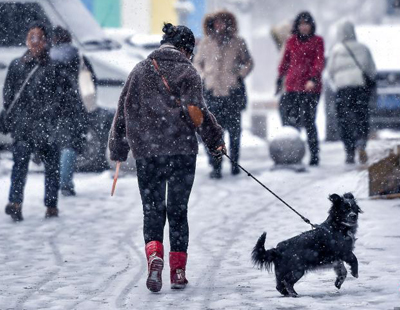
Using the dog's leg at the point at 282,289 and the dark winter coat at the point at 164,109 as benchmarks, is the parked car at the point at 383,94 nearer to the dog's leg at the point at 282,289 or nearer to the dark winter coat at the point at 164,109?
the dark winter coat at the point at 164,109

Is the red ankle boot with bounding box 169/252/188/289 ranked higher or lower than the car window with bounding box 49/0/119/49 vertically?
lower

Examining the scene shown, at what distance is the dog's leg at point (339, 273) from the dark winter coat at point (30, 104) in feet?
13.7

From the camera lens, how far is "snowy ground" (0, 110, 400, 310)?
6.23m

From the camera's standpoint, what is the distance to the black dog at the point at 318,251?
6207mm

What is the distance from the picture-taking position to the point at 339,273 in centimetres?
632

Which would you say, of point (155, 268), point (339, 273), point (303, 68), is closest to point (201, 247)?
point (155, 268)

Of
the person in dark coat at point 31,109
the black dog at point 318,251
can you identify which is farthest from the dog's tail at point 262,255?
the person in dark coat at point 31,109

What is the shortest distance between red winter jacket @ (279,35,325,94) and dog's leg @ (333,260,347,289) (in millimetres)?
6684

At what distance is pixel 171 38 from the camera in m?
6.56

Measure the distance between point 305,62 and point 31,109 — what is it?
4239 mm

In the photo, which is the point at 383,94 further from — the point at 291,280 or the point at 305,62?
the point at 291,280

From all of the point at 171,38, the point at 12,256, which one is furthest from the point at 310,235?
the point at 12,256

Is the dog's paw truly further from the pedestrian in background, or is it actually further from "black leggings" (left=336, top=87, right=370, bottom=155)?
"black leggings" (left=336, top=87, right=370, bottom=155)

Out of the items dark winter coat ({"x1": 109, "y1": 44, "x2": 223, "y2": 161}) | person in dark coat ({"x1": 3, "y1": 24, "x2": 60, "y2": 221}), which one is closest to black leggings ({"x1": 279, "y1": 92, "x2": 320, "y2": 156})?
person in dark coat ({"x1": 3, "y1": 24, "x2": 60, "y2": 221})
